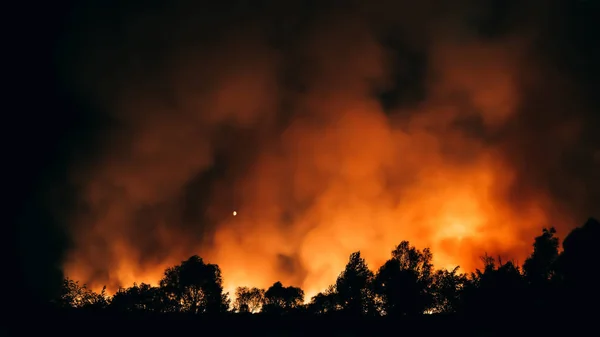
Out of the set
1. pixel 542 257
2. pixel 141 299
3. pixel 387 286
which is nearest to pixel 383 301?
pixel 387 286

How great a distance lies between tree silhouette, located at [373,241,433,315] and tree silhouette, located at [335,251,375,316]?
5167 millimetres

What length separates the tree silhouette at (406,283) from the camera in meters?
71.2

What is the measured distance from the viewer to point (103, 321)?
20.1 m

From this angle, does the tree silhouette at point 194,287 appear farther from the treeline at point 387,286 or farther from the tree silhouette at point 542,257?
the tree silhouette at point 542,257

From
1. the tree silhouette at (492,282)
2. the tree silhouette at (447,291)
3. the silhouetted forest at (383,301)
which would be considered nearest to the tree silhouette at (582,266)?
the silhouetted forest at (383,301)

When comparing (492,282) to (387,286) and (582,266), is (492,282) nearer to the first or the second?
(387,286)

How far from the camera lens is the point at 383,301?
75250 mm

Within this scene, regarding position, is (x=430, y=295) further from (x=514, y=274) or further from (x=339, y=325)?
(x=339, y=325)

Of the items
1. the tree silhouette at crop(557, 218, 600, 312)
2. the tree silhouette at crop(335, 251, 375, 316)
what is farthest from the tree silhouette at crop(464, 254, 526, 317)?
the tree silhouette at crop(557, 218, 600, 312)

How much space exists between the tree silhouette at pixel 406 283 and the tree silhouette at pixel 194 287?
39652 millimetres

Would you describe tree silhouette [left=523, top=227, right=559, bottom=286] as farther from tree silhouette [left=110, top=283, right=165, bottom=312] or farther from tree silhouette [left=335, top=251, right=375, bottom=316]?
tree silhouette [left=110, top=283, right=165, bottom=312]

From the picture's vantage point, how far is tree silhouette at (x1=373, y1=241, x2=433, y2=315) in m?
71.2

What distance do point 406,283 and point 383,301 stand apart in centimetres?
754

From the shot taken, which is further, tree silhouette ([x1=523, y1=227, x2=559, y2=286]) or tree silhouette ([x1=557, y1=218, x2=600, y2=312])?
tree silhouette ([x1=523, y1=227, x2=559, y2=286])
